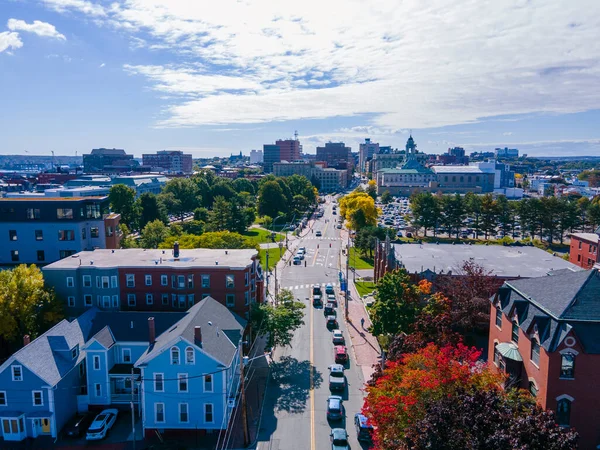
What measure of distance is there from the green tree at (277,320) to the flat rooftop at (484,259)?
17219 millimetres

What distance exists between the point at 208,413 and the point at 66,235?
124 feet

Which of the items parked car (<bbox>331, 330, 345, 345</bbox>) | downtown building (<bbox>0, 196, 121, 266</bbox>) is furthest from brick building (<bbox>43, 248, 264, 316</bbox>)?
downtown building (<bbox>0, 196, 121, 266</bbox>)

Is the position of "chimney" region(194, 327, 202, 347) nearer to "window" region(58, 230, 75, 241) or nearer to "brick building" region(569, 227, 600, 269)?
"window" region(58, 230, 75, 241)

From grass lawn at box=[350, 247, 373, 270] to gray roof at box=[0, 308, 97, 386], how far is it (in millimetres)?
54985

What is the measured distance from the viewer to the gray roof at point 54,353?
33.4 meters

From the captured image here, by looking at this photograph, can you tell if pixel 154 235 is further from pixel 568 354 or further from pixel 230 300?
pixel 568 354

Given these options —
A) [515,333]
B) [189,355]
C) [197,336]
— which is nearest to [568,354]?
[515,333]

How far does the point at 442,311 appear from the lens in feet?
140

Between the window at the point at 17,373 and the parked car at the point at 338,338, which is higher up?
the window at the point at 17,373

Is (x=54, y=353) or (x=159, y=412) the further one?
(x=54, y=353)

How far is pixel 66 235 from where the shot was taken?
59719mm

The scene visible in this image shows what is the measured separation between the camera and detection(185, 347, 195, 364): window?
33469 mm

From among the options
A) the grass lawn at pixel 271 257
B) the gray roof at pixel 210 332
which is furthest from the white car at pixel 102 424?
the grass lawn at pixel 271 257

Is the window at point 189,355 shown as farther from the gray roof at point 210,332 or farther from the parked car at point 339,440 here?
the parked car at point 339,440
